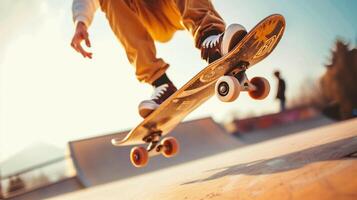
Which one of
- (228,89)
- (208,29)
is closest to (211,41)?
(208,29)

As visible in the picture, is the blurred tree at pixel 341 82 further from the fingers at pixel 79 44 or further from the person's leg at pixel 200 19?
the fingers at pixel 79 44

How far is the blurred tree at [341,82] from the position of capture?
10477 mm

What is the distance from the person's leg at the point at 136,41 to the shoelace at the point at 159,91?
0.09 m

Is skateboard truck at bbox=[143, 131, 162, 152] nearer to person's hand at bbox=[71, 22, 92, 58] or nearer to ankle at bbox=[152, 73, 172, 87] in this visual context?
ankle at bbox=[152, 73, 172, 87]

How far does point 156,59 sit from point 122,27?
15.3 inches

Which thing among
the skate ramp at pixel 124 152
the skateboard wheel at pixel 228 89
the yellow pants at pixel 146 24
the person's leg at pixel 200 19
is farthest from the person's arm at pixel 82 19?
the skate ramp at pixel 124 152

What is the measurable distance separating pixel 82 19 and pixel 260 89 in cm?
148

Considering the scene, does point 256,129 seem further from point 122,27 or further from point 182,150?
point 122,27

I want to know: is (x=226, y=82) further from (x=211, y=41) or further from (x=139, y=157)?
(x=139, y=157)

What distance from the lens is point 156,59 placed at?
2.37 meters

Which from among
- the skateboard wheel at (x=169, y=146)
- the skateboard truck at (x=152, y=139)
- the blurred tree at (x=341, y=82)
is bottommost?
the blurred tree at (x=341, y=82)

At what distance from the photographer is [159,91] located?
233 centimetres

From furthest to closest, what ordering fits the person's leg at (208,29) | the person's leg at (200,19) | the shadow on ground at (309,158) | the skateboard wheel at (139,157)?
the skateboard wheel at (139,157), the person's leg at (200,19), the person's leg at (208,29), the shadow on ground at (309,158)

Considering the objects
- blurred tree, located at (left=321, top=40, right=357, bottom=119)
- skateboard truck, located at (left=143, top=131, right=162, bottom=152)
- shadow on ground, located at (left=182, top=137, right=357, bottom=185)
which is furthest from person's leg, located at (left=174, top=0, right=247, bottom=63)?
blurred tree, located at (left=321, top=40, right=357, bottom=119)
